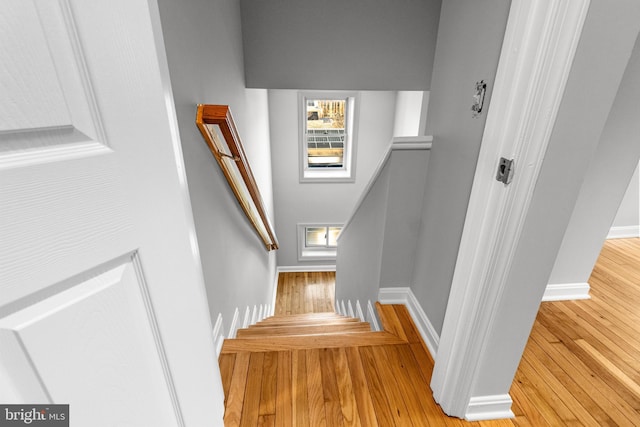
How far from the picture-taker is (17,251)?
1.34 feet

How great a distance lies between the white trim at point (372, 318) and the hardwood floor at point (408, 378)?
5.1 inches

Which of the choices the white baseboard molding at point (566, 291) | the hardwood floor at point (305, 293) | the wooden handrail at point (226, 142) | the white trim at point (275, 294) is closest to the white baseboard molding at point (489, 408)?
the white baseboard molding at point (566, 291)

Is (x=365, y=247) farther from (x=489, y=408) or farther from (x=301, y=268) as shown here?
(x=301, y=268)

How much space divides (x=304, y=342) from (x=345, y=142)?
12.6 feet

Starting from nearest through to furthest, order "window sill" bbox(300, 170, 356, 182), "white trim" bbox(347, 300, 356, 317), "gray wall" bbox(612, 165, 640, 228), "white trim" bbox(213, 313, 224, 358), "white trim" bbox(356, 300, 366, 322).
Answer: "white trim" bbox(213, 313, 224, 358) → "white trim" bbox(356, 300, 366, 322) → "gray wall" bbox(612, 165, 640, 228) → "white trim" bbox(347, 300, 356, 317) → "window sill" bbox(300, 170, 356, 182)

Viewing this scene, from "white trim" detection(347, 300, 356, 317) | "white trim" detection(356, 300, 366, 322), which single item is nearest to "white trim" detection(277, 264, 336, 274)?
"white trim" detection(347, 300, 356, 317)

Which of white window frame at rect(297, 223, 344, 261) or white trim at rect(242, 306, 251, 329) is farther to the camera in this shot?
white window frame at rect(297, 223, 344, 261)

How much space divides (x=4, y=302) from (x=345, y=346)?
1.32 m

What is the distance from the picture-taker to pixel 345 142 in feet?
15.9

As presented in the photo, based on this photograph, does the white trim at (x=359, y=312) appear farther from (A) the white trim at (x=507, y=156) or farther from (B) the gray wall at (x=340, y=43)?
(B) the gray wall at (x=340, y=43)

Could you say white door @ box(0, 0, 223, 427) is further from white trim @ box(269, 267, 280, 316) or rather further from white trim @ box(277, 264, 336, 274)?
white trim @ box(277, 264, 336, 274)

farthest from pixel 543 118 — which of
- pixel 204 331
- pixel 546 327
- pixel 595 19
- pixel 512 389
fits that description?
pixel 546 327

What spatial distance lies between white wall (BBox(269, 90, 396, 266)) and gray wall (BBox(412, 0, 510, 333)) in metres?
3.09

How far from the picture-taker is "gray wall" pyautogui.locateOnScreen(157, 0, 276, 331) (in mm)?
1049
